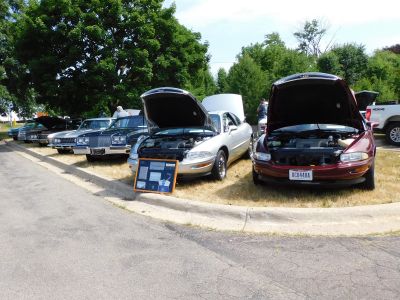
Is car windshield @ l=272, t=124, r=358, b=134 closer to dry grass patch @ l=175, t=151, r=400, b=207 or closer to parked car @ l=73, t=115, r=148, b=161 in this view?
dry grass patch @ l=175, t=151, r=400, b=207

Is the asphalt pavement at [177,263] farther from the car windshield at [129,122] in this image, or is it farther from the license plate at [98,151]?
the car windshield at [129,122]

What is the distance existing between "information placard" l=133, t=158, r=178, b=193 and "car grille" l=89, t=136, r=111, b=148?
3657 mm

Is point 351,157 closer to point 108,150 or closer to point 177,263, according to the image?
point 177,263

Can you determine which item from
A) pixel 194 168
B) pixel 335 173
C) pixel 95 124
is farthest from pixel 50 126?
pixel 335 173

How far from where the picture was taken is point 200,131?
25.7 ft

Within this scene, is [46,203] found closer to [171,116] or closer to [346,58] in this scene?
[171,116]

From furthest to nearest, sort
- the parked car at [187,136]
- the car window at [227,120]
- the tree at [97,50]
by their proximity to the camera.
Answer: the tree at [97,50], the car window at [227,120], the parked car at [187,136]

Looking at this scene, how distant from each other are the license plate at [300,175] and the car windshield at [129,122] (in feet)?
21.9

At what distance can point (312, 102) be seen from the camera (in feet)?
22.1

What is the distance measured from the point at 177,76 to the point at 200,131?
1349cm

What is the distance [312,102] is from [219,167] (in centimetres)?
213

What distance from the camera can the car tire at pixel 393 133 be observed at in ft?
36.9

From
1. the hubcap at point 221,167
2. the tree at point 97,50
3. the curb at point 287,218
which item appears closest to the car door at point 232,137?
the hubcap at point 221,167

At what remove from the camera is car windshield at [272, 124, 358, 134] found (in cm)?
646
